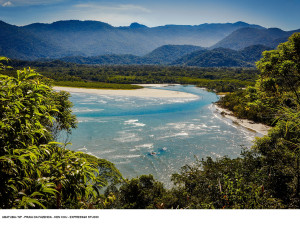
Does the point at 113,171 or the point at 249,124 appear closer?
the point at 113,171

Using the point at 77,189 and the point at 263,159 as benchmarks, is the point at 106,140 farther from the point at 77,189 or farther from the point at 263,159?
the point at 77,189

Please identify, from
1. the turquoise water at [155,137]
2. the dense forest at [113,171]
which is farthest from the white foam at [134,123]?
the dense forest at [113,171]

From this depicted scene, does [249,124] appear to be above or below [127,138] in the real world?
above

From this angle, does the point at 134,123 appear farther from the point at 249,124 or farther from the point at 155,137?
the point at 249,124

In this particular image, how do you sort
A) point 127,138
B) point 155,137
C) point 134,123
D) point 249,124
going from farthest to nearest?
point 134,123
point 249,124
point 155,137
point 127,138

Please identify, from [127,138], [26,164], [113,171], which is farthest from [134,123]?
[26,164]

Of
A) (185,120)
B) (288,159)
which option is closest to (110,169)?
(288,159)
